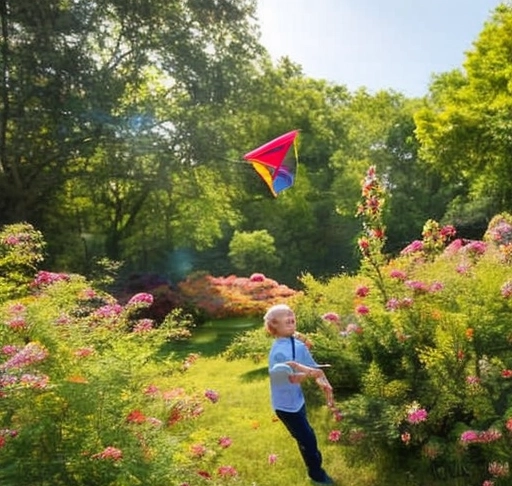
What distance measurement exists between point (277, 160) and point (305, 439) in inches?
312

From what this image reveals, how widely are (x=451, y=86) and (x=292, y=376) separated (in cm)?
2583

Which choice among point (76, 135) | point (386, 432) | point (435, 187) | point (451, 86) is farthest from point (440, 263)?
point (435, 187)

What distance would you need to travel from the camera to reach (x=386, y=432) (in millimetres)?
4871

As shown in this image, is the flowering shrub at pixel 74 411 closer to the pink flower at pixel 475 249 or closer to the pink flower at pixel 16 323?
the pink flower at pixel 16 323

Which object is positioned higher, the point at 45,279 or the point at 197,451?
the point at 45,279

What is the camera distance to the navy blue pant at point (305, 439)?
4.91 metres

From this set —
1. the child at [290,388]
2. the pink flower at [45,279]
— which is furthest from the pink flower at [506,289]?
the pink flower at [45,279]

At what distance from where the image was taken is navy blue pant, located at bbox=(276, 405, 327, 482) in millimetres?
4914

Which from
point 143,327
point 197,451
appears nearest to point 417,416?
point 197,451

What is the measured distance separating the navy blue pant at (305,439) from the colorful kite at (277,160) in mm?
7051

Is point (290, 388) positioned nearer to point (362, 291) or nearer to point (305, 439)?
point (305, 439)

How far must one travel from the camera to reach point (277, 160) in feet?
39.8

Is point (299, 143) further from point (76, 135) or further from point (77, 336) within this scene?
point (77, 336)

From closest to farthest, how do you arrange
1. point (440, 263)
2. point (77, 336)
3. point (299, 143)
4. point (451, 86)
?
1. point (77, 336)
2. point (440, 263)
3. point (451, 86)
4. point (299, 143)
